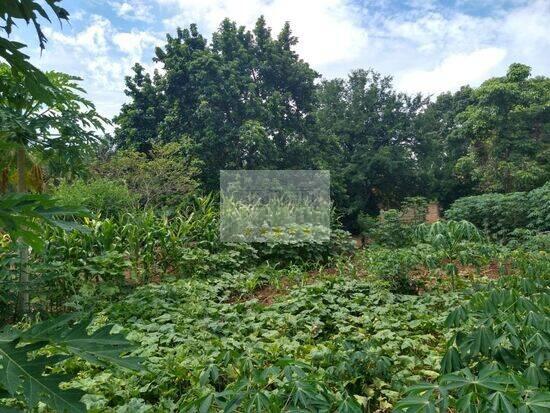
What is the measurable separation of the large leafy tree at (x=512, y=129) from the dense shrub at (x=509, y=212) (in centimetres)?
219

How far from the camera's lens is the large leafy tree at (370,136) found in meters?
13.0

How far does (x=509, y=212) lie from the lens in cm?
793

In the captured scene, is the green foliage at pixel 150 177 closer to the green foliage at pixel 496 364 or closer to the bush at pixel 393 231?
the bush at pixel 393 231

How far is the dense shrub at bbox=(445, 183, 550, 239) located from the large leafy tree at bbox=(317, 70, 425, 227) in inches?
171

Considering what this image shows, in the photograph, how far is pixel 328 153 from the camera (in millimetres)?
12328

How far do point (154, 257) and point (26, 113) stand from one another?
6.17 ft

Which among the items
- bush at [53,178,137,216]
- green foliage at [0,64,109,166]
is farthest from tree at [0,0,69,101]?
bush at [53,178,137,216]

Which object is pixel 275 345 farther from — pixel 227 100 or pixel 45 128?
pixel 227 100

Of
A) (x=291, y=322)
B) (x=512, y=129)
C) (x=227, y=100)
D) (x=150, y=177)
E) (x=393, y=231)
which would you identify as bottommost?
(x=291, y=322)

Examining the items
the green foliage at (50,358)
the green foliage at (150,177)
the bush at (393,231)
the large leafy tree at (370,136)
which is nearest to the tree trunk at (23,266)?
the green foliage at (50,358)

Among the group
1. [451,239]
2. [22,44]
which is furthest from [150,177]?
[22,44]

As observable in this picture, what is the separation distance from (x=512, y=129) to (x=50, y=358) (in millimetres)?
11867

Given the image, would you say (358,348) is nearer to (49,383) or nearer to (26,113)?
(49,383)

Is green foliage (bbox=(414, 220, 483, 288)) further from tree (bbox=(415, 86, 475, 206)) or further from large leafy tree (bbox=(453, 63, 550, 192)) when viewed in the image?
tree (bbox=(415, 86, 475, 206))
